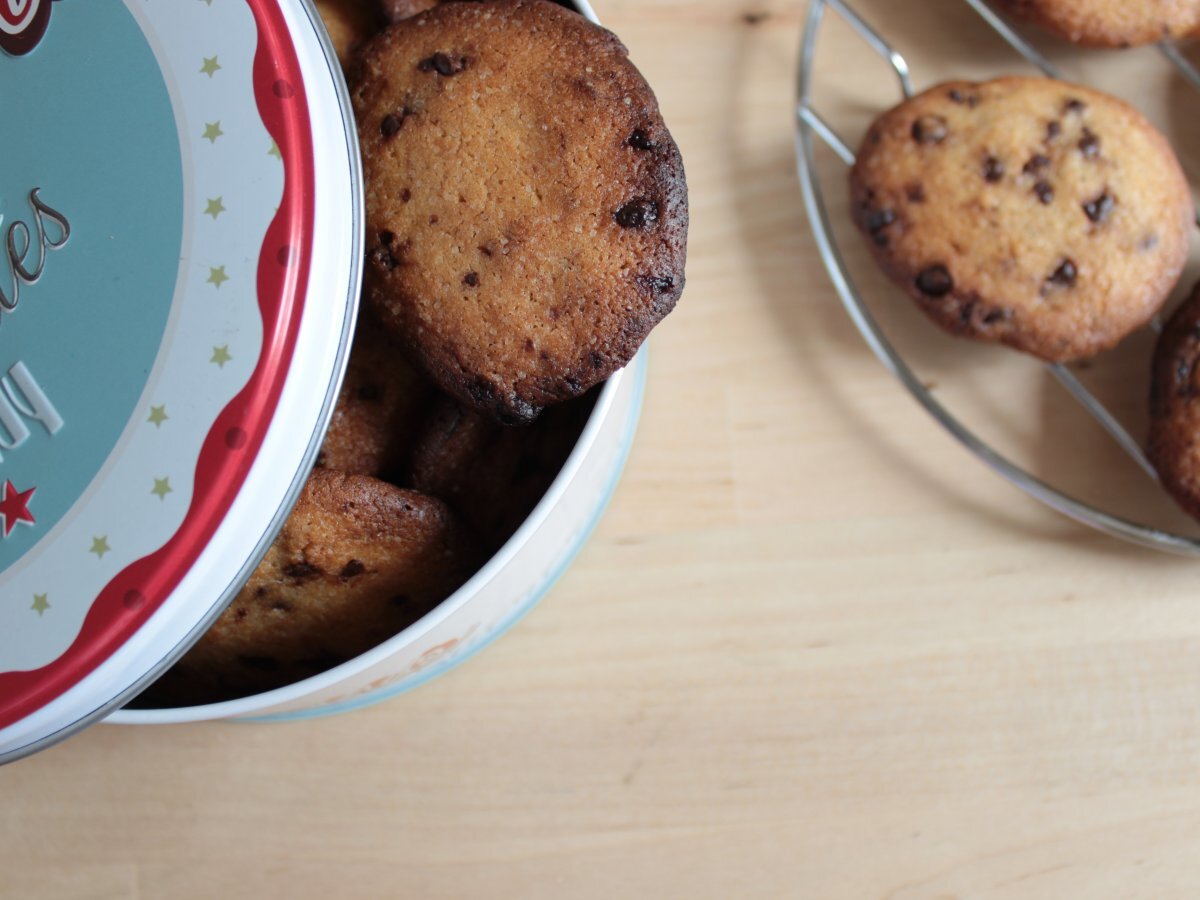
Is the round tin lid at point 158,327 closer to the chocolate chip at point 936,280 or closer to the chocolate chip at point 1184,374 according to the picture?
the chocolate chip at point 936,280

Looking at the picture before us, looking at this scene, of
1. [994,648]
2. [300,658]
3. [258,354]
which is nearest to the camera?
[258,354]

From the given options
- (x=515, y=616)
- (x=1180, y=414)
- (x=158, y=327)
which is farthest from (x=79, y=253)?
(x=1180, y=414)

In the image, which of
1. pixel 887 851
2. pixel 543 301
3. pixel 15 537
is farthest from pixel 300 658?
pixel 887 851

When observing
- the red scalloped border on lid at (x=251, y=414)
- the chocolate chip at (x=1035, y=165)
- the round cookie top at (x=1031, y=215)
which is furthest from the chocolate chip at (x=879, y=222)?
the red scalloped border on lid at (x=251, y=414)

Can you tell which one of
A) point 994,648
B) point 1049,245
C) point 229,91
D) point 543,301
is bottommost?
point 994,648

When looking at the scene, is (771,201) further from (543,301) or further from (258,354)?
(258,354)

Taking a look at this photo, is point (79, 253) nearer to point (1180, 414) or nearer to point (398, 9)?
point (398, 9)

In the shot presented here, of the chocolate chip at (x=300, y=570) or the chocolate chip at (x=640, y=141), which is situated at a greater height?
the chocolate chip at (x=640, y=141)
